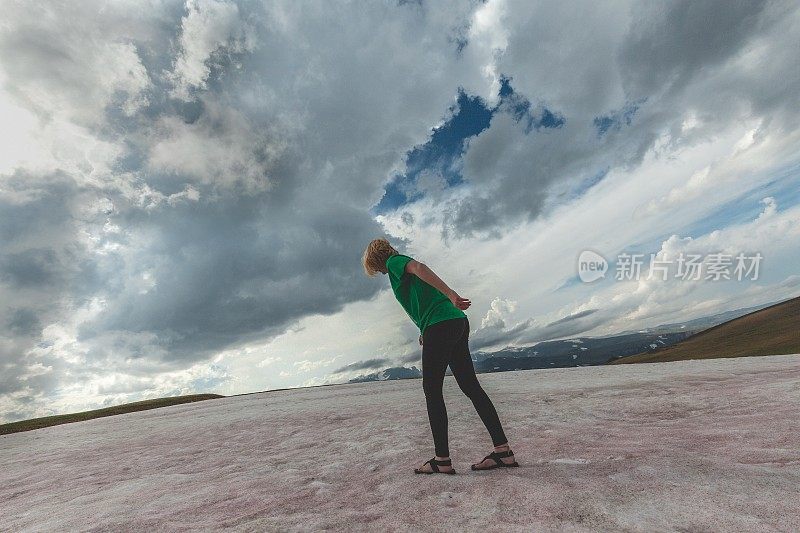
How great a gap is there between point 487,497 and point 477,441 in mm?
3183

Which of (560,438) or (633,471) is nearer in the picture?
(633,471)

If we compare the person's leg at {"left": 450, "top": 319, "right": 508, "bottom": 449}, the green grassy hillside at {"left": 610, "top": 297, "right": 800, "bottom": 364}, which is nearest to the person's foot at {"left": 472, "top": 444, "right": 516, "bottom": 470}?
the person's leg at {"left": 450, "top": 319, "right": 508, "bottom": 449}

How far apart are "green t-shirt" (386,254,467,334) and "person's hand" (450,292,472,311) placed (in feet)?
0.58

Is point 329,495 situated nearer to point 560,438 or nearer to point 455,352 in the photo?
point 455,352

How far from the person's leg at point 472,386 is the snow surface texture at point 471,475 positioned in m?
0.46

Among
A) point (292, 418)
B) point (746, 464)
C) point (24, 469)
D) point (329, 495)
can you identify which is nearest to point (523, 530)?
point (329, 495)

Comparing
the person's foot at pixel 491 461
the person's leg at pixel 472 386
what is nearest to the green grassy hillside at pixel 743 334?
the person's foot at pixel 491 461

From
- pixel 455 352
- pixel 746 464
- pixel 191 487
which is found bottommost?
pixel 746 464

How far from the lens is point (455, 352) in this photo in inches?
215

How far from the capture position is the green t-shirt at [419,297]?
5.31 m

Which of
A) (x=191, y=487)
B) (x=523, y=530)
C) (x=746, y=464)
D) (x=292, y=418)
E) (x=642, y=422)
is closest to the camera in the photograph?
(x=523, y=530)

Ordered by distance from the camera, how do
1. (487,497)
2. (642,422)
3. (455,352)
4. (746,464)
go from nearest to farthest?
(487,497)
(746,464)
(455,352)
(642,422)

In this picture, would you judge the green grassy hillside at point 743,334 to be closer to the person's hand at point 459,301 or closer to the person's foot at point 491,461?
the person's foot at point 491,461

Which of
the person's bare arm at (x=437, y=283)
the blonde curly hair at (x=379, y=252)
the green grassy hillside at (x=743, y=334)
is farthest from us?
the green grassy hillside at (x=743, y=334)
